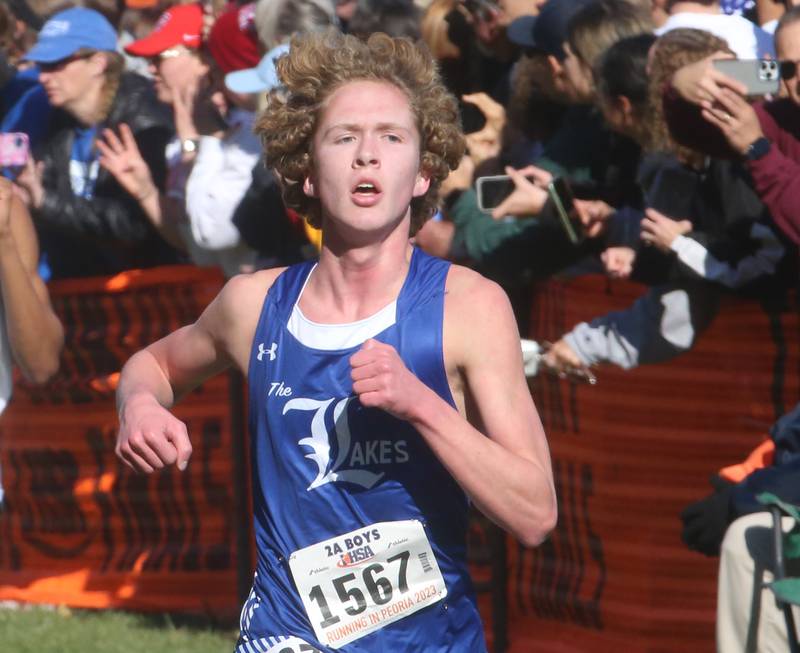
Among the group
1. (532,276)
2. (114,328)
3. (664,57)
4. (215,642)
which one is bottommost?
(215,642)

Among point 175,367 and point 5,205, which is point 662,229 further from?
point 5,205

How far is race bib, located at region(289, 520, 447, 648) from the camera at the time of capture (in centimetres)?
393

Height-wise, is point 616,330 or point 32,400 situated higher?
point 616,330

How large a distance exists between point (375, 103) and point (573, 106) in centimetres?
257

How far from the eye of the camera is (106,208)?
8.25 meters

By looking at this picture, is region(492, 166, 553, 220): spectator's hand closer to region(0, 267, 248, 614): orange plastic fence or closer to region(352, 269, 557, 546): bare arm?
region(0, 267, 248, 614): orange plastic fence

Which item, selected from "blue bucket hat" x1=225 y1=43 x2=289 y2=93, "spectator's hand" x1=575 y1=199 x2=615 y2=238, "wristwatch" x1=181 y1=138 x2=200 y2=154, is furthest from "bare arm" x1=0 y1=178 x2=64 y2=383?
"spectator's hand" x1=575 y1=199 x2=615 y2=238

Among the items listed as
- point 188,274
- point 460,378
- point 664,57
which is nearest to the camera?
point 460,378

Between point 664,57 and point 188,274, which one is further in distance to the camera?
point 188,274

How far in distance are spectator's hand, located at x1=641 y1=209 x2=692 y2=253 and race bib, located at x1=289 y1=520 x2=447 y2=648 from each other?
2080 mm

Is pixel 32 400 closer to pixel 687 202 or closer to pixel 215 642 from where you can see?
pixel 215 642

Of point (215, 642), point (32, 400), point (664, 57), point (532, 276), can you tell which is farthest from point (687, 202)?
point (32, 400)

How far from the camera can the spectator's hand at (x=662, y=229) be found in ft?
18.7

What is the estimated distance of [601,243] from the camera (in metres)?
6.41
